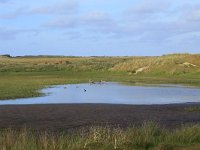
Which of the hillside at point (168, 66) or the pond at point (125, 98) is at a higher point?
the hillside at point (168, 66)

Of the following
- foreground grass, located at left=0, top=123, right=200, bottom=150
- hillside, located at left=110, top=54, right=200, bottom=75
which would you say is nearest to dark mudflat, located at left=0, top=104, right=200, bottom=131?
foreground grass, located at left=0, top=123, right=200, bottom=150

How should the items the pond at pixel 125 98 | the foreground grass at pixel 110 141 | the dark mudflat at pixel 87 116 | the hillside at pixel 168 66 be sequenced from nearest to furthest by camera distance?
1. the foreground grass at pixel 110 141
2. the dark mudflat at pixel 87 116
3. the pond at pixel 125 98
4. the hillside at pixel 168 66

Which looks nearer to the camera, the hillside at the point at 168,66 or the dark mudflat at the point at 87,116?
the dark mudflat at the point at 87,116

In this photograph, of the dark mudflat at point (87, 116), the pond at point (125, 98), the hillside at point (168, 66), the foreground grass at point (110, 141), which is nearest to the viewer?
the foreground grass at point (110, 141)

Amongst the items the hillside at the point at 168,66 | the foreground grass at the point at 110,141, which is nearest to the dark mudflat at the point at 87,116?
the foreground grass at the point at 110,141

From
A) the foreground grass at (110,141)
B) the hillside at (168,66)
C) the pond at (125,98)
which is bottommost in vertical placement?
the pond at (125,98)

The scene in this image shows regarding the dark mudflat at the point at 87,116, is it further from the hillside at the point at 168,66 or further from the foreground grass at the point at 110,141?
the hillside at the point at 168,66

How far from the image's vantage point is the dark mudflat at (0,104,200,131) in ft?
64.5

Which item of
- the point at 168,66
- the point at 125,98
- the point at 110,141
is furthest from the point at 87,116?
the point at 168,66

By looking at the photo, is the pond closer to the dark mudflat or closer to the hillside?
the dark mudflat

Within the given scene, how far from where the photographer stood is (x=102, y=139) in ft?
41.7

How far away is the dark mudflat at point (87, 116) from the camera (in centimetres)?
1967

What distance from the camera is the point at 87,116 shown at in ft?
73.0

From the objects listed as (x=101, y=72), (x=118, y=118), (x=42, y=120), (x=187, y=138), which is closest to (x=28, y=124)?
(x=42, y=120)
